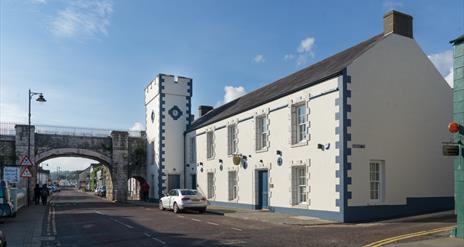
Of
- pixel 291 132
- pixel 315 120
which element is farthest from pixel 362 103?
pixel 291 132

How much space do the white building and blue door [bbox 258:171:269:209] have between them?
0.18ft

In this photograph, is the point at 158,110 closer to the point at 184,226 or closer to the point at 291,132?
the point at 291,132

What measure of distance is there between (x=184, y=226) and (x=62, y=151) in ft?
79.3

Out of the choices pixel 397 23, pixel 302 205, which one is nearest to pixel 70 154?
pixel 302 205

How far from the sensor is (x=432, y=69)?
2156cm

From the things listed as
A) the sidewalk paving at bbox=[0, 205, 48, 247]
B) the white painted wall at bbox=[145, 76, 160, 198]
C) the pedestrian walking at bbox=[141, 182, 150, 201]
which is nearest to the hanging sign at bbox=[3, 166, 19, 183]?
the sidewalk paving at bbox=[0, 205, 48, 247]

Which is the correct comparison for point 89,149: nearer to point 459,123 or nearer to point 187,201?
point 187,201

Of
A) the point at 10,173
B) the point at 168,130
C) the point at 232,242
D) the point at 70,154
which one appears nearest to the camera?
the point at 232,242

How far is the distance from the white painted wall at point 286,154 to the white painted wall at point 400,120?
1021 mm

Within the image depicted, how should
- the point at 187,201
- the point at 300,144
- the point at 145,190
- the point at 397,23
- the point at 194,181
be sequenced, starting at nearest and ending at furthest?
1. the point at 397,23
2. the point at 300,144
3. the point at 187,201
4. the point at 194,181
5. the point at 145,190

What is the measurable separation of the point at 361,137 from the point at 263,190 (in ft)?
25.7

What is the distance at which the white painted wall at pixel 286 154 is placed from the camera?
63.0 feet

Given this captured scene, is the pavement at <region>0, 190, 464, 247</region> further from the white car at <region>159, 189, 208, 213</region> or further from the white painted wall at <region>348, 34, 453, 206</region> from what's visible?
the white car at <region>159, 189, 208, 213</region>

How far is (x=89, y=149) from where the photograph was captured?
127 feet
